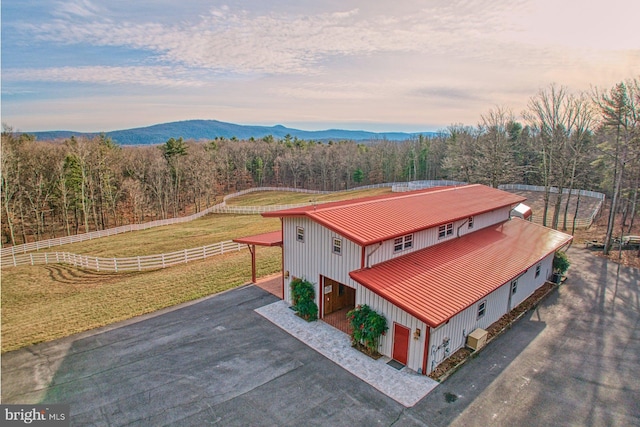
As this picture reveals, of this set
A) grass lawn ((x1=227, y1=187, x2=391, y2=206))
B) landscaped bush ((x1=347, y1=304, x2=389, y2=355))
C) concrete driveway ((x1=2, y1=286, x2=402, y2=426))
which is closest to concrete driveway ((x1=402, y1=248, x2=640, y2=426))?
concrete driveway ((x1=2, y1=286, x2=402, y2=426))

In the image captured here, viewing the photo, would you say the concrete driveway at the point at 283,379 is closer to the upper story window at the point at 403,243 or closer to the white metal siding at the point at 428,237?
the white metal siding at the point at 428,237

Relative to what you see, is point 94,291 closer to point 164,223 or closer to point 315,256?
point 315,256

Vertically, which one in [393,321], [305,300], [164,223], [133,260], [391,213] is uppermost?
[391,213]

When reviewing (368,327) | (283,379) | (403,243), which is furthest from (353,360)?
(403,243)

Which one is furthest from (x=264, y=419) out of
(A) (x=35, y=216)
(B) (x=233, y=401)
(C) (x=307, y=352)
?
(A) (x=35, y=216)

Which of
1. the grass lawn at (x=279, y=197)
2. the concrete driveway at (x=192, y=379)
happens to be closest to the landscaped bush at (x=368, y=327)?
the concrete driveway at (x=192, y=379)

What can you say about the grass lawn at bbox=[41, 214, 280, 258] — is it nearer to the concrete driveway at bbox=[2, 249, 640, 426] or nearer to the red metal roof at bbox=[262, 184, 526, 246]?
the concrete driveway at bbox=[2, 249, 640, 426]

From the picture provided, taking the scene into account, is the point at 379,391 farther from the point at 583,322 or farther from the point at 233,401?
the point at 583,322
